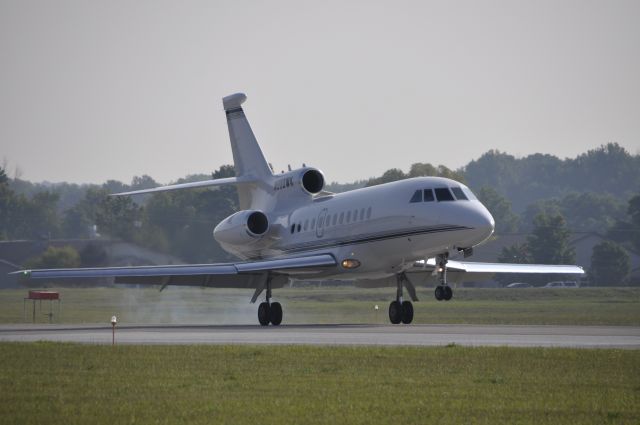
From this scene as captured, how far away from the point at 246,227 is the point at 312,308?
908cm

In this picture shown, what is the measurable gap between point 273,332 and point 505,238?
65.1 meters

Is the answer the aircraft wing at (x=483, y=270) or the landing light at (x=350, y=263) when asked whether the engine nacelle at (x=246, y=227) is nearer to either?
the landing light at (x=350, y=263)

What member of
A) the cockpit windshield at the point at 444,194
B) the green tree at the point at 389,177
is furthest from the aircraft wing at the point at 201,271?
the green tree at the point at 389,177

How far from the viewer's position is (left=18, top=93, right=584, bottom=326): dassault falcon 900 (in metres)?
Result: 33.2

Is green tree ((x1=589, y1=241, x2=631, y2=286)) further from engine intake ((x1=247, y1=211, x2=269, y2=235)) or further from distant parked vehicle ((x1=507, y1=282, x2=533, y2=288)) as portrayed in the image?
engine intake ((x1=247, y1=211, x2=269, y2=235))

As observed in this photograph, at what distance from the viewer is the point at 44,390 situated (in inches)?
684

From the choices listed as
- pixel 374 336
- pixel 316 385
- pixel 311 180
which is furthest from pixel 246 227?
pixel 316 385

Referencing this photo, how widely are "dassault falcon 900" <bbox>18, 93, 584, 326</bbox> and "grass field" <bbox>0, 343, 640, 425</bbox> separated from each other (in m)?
9.64

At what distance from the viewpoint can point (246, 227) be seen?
132ft

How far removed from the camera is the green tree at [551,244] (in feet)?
276

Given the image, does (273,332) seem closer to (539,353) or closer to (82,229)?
(539,353)

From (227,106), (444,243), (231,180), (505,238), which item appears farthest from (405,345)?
(505,238)

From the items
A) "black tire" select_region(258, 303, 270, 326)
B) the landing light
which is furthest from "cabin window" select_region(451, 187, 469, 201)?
"black tire" select_region(258, 303, 270, 326)

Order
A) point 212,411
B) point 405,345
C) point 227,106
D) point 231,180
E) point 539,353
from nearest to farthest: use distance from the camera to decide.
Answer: point 212,411
point 539,353
point 405,345
point 231,180
point 227,106
